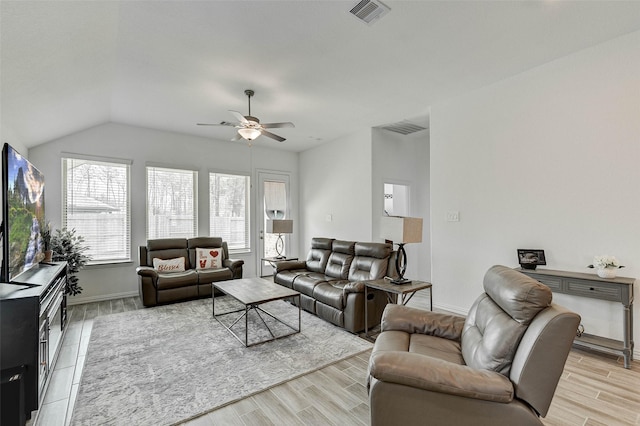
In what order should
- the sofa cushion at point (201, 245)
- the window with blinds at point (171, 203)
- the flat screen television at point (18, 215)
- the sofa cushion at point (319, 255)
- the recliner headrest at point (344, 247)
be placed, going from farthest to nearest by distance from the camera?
the window with blinds at point (171, 203), the sofa cushion at point (201, 245), the sofa cushion at point (319, 255), the recliner headrest at point (344, 247), the flat screen television at point (18, 215)

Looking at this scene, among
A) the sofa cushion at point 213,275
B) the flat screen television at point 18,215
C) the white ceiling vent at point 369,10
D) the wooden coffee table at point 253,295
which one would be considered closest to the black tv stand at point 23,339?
the flat screen television at point 18,215

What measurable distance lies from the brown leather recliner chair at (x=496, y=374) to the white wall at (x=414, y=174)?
13.8 feet

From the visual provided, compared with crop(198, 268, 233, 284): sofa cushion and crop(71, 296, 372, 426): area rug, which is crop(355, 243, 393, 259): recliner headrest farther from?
crop(198, 268, 233, 284): sofa cushion

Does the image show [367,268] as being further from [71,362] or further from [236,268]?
[71,362]

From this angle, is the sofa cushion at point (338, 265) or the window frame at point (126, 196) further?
the window frame at point (126, 196)

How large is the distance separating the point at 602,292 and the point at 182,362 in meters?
3.89

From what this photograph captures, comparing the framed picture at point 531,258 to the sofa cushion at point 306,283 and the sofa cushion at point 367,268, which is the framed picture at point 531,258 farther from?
the sofa cushion at point 306,283

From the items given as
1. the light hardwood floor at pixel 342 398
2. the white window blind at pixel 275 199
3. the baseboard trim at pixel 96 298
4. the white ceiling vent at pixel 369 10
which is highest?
the white ceiling vent at pixel 369 10

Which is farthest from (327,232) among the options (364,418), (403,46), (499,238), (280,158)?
(364,418)

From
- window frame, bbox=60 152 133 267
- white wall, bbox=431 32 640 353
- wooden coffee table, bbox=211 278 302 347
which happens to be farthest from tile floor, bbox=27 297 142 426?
white wall, bbox=431 32 640 353

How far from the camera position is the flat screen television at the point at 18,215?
210 centimetres

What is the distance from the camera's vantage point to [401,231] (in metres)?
3.24

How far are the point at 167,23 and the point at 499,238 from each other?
415 cm

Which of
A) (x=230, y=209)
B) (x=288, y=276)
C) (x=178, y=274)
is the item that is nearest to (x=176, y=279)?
(x=178, y=274)
